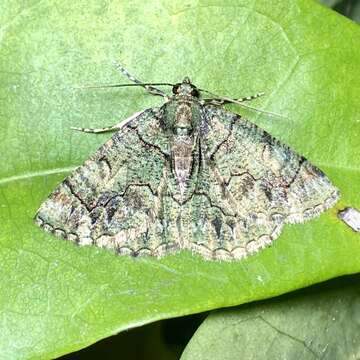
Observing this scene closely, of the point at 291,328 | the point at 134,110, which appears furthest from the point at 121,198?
the point at 291,328

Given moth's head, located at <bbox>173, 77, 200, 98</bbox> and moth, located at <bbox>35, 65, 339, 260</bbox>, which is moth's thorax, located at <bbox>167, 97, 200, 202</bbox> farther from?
moth's head, located at <bbox>173, 77, 200, 98</bbox>

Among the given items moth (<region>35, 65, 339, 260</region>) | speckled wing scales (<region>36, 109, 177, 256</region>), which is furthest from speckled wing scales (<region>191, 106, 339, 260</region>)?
speckled wing scales (<region>36, 109, 177, 256</region>)

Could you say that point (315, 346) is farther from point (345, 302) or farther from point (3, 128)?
point (3, 128)

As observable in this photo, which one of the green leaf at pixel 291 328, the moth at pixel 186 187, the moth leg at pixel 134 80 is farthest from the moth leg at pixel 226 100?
the green leaf at pixel 291 328

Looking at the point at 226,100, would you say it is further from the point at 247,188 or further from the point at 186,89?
the point at 247,188

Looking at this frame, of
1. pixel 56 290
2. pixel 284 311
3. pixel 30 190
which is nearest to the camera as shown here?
pixel 56 290

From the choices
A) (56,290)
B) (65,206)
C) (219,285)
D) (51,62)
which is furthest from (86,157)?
(219,285)

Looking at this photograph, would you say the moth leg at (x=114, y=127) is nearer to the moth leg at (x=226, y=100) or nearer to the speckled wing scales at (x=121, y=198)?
the speckled wing scales at (x=121, y=198)
